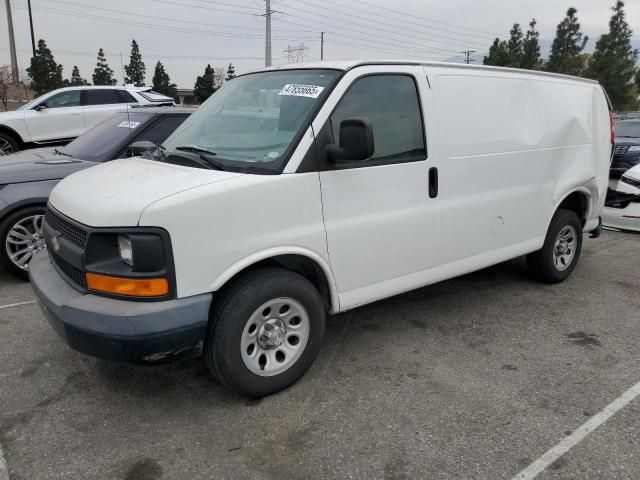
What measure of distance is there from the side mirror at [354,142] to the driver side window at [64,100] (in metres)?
9.60

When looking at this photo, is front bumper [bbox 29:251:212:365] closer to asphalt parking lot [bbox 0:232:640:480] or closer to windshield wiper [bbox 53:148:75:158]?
asphalt parking lot [bbox 0:232:640:480]

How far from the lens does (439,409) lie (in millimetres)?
3051

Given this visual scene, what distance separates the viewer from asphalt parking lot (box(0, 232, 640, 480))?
8.52 ft

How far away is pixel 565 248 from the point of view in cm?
518

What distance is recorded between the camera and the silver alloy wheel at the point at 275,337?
2.99 meters

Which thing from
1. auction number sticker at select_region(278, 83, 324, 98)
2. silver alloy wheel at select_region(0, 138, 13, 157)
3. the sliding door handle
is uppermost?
auction number sticker at select_region(278, 83, 324, 98)

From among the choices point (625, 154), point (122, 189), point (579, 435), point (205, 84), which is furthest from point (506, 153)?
point (205, 84)

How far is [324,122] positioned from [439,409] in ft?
5.96

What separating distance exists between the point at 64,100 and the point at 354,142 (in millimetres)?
9805

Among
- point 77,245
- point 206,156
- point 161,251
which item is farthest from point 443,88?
point 77,245

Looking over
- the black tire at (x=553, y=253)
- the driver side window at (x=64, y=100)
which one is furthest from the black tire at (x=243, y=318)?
the driver side window at (x=64, y=100)

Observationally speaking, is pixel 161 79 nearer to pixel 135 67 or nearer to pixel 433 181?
pixel 135 67

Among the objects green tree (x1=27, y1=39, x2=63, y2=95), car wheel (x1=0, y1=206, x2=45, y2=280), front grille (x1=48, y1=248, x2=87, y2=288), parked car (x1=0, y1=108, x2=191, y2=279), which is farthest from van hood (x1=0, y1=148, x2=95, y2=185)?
green tree (x1=27, y1=39, x2=63, y2=95)

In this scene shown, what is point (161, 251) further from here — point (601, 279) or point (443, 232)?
point (601, 279)
